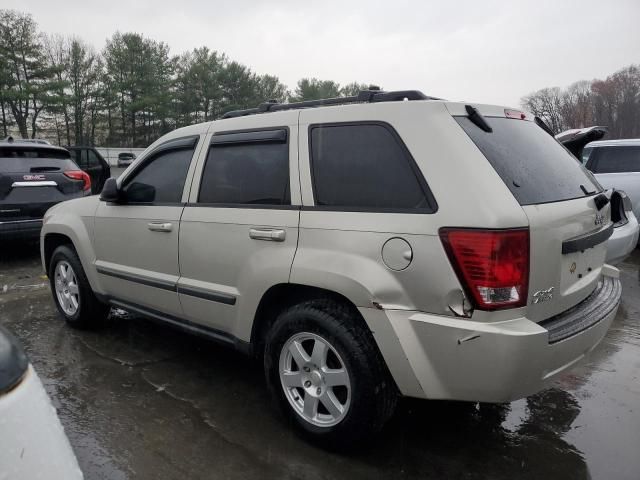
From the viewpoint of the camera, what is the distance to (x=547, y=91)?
86875 mm

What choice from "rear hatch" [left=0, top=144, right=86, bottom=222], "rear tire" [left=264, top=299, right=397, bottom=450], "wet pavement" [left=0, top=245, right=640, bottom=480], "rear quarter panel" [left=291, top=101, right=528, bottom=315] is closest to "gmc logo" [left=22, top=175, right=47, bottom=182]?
"rear hatch" [left=0, top=144, right=86, bottom=222]

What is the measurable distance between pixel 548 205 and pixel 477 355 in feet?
2.66

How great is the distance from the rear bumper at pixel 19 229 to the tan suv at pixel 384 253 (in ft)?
14.2

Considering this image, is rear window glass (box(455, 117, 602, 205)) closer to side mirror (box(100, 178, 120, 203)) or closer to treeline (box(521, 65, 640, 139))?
side mirror (box(100, 178, 120, 203))

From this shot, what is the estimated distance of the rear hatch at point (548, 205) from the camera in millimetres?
2201

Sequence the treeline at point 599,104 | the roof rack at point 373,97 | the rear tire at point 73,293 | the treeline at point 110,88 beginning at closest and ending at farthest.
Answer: the roof rack at point 373,97
the rear tire at point 73,293
the treeline at point 110,88
the treeline at point 599,104

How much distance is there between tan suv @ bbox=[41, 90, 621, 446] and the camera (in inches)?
83.0

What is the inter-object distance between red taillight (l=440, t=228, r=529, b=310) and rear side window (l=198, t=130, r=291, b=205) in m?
1.03

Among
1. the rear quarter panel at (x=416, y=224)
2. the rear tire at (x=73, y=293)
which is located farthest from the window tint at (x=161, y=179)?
the rear quarter panel at (x=416, y=224)

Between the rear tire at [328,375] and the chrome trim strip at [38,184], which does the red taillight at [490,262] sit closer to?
the rear tire at [328,375]

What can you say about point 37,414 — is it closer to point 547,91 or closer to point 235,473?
point 235,473

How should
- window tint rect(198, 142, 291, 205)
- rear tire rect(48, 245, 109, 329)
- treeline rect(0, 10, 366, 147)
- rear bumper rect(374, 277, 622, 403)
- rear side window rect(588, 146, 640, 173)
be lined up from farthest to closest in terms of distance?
treeline rect(0, 10, 366, 147), rear side window rect(588, 146, 640, 173), rear tire rect(48, 245, 109, 329), window tint rect(198, 142, 291, 205), rear bumper rect(374, 277, 622, 403)

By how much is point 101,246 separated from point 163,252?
0.89 metres

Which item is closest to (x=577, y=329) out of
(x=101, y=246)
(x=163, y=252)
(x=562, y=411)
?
(x=562, y=411)
